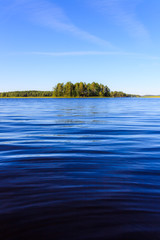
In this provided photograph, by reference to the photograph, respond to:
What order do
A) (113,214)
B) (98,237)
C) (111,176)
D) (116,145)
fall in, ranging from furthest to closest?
1. (116,145)
2. (111,176)
3. (113,214)
4. (98,237)

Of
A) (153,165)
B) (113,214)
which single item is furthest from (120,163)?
(113,214)

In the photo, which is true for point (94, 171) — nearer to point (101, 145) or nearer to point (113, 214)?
point (113, 214)

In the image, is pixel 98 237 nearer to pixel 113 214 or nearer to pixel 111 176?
pixel 113 214

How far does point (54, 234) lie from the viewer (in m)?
3.39

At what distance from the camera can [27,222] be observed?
3.70 metres

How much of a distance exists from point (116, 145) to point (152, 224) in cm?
656

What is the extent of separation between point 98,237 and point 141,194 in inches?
71.4

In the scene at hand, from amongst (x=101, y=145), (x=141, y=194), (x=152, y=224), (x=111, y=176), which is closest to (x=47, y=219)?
(x=152, y=224)

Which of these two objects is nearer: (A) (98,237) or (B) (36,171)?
(A) (98,237)

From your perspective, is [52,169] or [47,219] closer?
[47,219]

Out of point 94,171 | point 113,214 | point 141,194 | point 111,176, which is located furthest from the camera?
point 94,171

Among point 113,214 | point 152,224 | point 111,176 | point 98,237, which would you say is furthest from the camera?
point 111,176

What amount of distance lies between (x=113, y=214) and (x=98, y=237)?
2.38ft

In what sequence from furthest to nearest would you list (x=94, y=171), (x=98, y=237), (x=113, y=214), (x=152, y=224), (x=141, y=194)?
(x=94, y=171) → (x=141, y=194) → (x=113, y=214) → (x=152, y=224) → (x=98, y=237)
